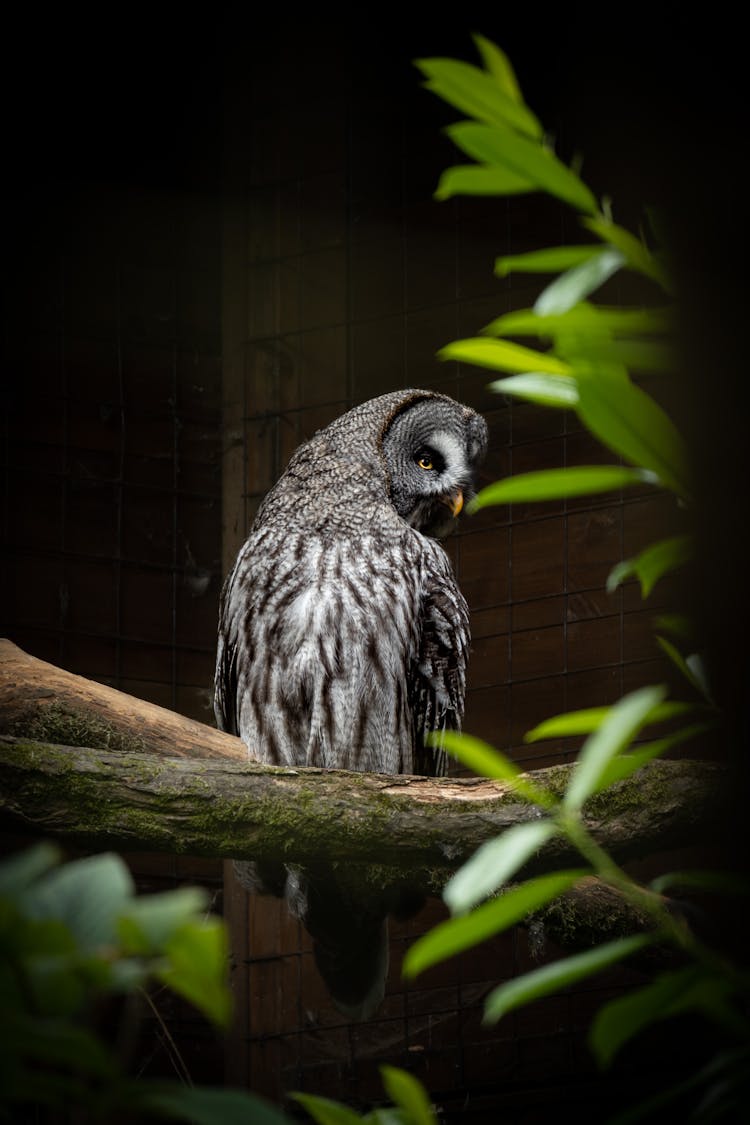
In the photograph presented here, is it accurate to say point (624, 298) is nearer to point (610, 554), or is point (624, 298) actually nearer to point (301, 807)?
point (610, 554)

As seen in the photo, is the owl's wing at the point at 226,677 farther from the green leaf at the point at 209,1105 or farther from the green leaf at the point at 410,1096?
the green leaf at the point at 209,1105

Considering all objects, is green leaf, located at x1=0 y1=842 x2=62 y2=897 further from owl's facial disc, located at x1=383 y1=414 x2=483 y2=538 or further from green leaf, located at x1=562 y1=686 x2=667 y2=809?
owl's facial disc, located at x1=383 y1=414 x2=483 y2=538

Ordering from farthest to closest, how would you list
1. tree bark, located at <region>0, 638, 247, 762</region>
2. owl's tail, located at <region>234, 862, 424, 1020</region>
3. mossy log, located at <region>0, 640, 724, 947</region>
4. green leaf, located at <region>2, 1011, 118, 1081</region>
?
owl's tail, located at <region>234, 862, 424, 1020</region> → tree bark, located at <region>0, 638, 247, 762</region> → mossy log, located at <region>0, 640, 724, 947</region> → green leaf, located at <region>2, 1011, 118, 1081</region>

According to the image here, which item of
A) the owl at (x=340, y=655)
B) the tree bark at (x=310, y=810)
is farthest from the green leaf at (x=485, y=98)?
the owl at (x=340, y=655)

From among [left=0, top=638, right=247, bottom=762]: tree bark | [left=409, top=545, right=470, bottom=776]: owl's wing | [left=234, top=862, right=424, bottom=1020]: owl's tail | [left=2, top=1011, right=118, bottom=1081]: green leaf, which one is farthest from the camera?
[left=409, top=545, right=470, bottom=776]: owl's wing

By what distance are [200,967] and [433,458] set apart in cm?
258

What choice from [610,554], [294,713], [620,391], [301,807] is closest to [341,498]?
[294,713]

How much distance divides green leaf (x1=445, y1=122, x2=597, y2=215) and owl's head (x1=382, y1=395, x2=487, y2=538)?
2416 mm

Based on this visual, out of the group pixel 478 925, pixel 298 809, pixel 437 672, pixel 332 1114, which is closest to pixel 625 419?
pixel 478 925

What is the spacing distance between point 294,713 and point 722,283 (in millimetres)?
2110

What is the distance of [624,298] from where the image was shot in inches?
119

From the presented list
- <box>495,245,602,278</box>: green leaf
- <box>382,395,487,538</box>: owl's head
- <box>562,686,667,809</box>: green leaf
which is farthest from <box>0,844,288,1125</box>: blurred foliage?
<box>382,395,487,538</box>: owl's head

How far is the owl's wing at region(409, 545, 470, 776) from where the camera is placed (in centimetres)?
247

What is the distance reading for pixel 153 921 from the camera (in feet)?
1.05
